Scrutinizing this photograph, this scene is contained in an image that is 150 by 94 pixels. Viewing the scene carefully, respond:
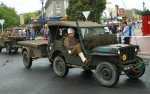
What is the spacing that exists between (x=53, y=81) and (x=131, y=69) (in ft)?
8.00

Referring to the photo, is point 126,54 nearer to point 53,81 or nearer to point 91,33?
point 91,33

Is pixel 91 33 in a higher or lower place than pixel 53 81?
higher

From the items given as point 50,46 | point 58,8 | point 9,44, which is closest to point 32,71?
point 50,46

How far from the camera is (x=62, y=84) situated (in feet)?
34.0

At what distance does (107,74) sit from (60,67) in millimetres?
2361

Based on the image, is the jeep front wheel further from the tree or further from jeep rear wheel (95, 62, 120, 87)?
the tree

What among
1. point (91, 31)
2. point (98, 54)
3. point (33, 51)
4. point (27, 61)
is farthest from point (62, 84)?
point (27, 61)

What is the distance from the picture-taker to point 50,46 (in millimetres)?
12016

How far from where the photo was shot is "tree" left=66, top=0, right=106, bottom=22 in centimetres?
3919

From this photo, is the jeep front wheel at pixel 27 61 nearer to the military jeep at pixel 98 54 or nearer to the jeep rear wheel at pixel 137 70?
the military jeep at pixel 98 54

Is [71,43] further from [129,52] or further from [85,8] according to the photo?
[85,8]

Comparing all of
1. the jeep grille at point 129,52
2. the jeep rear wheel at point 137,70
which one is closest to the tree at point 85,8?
the jeep rear wheel at point 137,70

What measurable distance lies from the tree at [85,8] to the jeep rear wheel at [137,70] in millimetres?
27955

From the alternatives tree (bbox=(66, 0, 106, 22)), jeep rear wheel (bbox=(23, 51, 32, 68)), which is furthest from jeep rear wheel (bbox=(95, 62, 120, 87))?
tree (bbox=(66, 0, 106, 22))
